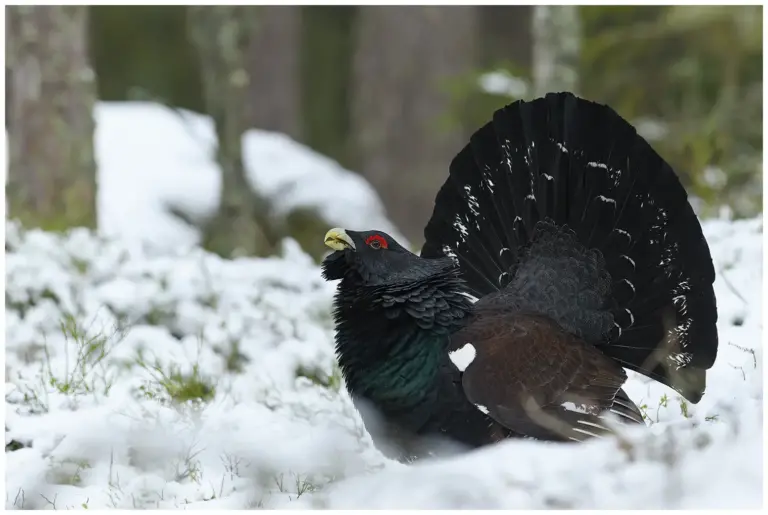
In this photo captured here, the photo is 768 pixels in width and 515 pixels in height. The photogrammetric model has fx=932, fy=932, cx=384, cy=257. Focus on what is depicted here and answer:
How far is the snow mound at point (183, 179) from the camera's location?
8.80m

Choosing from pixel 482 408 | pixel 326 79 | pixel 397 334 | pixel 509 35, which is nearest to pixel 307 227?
pixel 397 334

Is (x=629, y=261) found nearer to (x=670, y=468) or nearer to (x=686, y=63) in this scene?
(x=670, y=468)

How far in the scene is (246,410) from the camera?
404cm

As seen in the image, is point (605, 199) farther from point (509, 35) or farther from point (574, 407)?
point (509, 35)

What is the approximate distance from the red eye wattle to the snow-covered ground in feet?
2.41

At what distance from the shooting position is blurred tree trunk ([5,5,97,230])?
291 inches

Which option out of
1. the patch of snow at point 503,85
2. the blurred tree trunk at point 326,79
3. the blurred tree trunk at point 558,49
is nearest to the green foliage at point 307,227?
the patch of snow at point 503,85

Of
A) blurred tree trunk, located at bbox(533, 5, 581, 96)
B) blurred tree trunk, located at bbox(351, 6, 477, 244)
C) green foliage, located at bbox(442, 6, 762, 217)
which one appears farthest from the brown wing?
blurred tree trunk, located at bbox(351, 6, 477, 244)

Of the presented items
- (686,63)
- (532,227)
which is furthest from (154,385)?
(686,63)

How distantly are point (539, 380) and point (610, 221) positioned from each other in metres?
0.79

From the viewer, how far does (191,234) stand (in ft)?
28.6

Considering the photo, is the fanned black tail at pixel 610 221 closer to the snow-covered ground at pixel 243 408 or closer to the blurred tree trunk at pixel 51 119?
the snow-covered ground at pixel 243 408

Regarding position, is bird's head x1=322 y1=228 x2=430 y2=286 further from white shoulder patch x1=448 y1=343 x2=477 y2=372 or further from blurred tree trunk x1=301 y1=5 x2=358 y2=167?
blurred tree trunk x1=301 y1=5 x2=358 y2=167

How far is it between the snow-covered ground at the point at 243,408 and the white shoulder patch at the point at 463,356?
1.04ft
